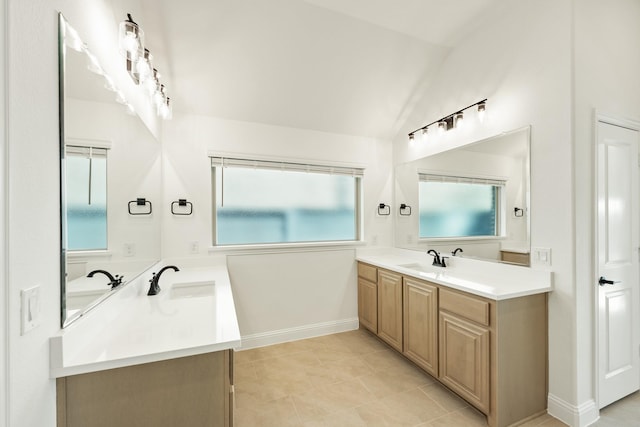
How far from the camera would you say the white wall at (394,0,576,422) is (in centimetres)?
175

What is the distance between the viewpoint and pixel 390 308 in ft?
8.71

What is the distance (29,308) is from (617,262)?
330cm

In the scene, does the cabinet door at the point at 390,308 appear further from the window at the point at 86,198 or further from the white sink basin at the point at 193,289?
the window at the point at 86,198

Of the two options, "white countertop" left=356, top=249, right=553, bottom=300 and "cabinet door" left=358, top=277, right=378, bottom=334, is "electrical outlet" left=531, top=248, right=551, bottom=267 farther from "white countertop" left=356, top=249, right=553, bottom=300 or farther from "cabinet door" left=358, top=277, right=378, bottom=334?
"cabinet door" left=358, top=277, right=378, bottom=334

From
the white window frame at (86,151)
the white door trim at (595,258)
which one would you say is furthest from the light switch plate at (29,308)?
the white door trim at (595,258)

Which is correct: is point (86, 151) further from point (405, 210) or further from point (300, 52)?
point (405, 210)

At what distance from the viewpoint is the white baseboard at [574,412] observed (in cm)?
170

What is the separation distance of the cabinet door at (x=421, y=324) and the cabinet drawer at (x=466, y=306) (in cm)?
10

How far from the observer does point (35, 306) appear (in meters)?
0.84

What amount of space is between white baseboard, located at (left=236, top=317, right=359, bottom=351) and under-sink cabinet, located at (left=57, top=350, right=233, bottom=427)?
5.58 feet

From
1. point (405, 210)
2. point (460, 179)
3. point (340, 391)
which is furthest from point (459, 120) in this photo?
point (340, 391)

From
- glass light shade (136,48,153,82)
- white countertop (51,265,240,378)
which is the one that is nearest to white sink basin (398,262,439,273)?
white countertop (51,265,240,378)

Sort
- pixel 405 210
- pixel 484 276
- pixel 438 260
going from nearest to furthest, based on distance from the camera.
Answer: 1. pixel 484 276
2. pixel 438 260
3. pixel 405 210

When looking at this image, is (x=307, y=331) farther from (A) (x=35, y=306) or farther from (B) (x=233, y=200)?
(A) (x=35, y=306)
